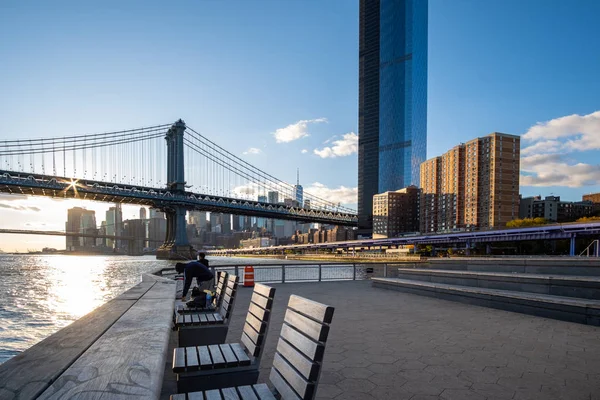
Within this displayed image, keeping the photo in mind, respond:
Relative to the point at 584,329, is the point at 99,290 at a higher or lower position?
lower

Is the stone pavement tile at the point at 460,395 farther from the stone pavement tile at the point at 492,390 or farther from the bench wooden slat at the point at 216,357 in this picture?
the bench wooden slat at the point at 216,357

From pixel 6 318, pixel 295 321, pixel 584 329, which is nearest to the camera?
pixel 295 321

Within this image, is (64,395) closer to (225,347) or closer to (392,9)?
(225,347)

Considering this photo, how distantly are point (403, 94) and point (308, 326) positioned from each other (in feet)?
571

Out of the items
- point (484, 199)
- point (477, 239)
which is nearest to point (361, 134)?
point (484, 199)

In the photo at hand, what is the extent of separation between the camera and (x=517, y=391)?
4.08 meters

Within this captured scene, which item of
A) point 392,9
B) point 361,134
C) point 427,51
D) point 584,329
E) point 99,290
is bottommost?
point 99,290

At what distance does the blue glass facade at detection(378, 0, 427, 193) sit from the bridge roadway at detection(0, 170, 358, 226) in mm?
85141

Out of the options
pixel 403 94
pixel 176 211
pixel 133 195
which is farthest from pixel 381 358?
pixel 403 94

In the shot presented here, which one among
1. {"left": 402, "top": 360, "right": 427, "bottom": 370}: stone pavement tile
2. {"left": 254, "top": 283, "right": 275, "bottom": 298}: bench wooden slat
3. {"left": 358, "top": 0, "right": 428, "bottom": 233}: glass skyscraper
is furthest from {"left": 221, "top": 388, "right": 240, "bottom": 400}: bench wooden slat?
{"left": 358, "top": 0, "right": 428, "bottom": 233}: glass skyscraper

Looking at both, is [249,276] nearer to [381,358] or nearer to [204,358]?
[381,358]

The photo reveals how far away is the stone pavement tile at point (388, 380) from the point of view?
14.1 feet

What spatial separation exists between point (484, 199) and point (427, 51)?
97863mm

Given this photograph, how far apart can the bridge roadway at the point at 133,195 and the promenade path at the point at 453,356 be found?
2524 inches
